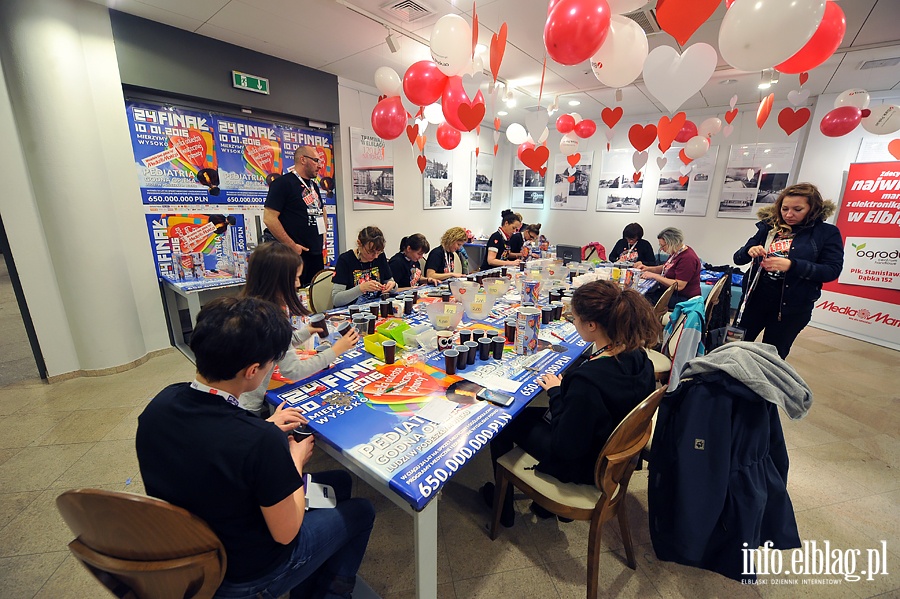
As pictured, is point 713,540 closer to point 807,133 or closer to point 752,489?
point 752,489

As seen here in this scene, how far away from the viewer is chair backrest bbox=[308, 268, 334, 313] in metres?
2.68

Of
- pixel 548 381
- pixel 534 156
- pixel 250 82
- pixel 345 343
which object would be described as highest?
pixel 250 82

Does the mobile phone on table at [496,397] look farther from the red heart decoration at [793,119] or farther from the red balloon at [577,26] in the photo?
the red heart decoration at [793,119]

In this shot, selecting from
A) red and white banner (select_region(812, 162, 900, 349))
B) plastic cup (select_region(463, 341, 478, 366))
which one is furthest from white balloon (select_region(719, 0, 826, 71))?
red and white banner (select_region(812, 162, 900, 349))

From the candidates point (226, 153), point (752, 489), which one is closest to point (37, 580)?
point (752, 489)

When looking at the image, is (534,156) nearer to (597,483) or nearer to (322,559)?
(597,483)

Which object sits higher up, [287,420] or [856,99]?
[856,99]

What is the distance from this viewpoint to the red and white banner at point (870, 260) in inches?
165

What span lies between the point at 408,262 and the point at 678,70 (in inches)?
89.5

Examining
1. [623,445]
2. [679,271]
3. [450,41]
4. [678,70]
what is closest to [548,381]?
[623,445]

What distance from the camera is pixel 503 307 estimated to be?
252 centimetres

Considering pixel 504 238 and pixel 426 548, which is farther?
pixel 504 238

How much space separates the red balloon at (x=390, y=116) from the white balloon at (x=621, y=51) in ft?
6.24

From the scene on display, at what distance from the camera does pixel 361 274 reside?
2789mm
